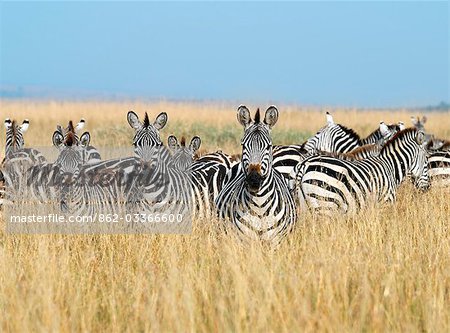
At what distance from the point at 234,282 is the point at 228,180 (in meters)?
2.73

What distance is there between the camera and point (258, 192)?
606 cm

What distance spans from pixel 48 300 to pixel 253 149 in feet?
7.18

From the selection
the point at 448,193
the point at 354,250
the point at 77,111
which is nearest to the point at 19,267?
the point at 354,250

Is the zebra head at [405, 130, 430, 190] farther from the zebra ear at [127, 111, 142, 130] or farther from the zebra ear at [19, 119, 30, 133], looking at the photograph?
the zebra ear at [19, 119, 30, 133]

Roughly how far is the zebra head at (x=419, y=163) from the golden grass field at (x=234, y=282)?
1369 millimetres

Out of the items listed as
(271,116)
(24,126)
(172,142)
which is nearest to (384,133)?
(172,142)

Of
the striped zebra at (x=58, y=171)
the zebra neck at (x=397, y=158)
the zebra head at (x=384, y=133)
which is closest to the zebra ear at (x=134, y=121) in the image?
the striped zebra at (x=58, y=171)

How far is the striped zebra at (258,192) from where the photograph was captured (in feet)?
19.5

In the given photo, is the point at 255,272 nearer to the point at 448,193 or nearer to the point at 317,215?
the point at 317,215

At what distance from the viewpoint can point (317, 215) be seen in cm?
799

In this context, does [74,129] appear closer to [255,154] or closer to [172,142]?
[172,142]

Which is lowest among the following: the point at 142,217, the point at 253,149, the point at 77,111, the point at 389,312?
the point at 389,312

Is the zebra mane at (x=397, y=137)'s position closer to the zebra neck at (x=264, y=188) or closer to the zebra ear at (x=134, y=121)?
the zebra ear at (x=134, y=121)

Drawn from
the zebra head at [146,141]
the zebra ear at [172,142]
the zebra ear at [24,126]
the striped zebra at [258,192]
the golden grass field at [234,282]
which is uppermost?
the zebra ear at [24,126]
